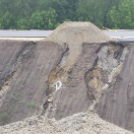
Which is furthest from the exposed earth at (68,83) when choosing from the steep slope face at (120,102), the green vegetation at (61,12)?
the green vegetation at (61,12)

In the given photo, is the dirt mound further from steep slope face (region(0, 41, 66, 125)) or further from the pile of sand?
steep slope face (region(0, 41, 66, 125))

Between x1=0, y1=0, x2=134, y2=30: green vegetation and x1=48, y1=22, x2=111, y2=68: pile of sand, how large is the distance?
16103 mm

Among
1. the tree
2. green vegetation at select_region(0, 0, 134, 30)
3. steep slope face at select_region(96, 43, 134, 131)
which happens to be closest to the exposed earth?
steep slope face at select_region(96, 43, 134, 131)

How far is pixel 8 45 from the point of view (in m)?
14.7

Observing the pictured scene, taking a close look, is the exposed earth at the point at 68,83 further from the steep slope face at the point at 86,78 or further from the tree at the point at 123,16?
the tree at the point at 123,16

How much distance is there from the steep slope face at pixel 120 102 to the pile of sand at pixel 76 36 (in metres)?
2.54

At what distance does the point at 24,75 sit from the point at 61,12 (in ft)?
67.5

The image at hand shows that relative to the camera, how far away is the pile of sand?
46.7ft

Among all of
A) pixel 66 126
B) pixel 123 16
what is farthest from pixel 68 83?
pixel 123 16

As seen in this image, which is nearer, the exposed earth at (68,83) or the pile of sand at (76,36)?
the exposed earth at (68,83)

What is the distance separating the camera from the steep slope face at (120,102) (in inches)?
468

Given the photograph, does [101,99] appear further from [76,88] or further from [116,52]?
[116,52]

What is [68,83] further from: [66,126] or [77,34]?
[77,34]

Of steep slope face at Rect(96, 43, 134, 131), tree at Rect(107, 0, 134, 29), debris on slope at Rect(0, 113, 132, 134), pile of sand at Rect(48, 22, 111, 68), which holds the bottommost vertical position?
debris on slope at Rect(0, 113, 132, 134)
